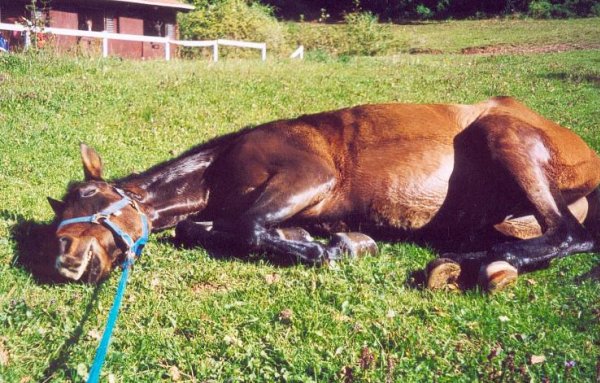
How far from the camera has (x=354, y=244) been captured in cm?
478

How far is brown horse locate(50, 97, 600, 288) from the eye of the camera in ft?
15.4

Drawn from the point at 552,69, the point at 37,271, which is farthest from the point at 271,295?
the point at 552,69

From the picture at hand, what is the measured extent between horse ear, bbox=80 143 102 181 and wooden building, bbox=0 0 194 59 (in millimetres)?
24095

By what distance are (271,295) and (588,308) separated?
7.10ft

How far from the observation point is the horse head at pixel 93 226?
4.10 m

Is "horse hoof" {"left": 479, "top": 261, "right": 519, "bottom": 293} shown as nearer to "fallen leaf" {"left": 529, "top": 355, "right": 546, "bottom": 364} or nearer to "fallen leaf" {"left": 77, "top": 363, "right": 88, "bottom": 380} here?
"fallen leaf" {"left": 529, "top": 355, "right": 546, "bottom": 364}

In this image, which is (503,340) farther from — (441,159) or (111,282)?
(111,282)

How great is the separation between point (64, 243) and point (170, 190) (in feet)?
4.74

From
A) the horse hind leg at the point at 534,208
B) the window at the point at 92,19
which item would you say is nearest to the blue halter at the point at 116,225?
the horse hind leg at the point at 534,208

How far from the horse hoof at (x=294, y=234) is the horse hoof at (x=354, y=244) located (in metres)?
0.29

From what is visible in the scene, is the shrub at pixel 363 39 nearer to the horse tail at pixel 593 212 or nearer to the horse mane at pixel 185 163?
the horse mane at pixel 185 163

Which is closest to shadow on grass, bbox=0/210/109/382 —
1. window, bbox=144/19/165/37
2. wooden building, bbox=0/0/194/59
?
wooden building, bbox=0/0/194/59

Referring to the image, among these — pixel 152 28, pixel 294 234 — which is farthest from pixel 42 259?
pixel 152 28

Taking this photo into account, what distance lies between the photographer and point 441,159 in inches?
204
